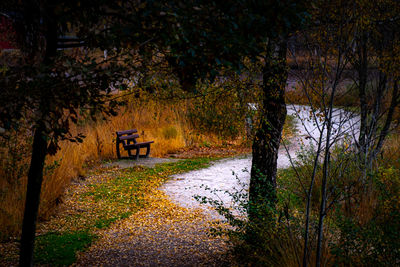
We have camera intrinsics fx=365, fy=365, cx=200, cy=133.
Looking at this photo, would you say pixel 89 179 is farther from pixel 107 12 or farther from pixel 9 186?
pixel 107 12

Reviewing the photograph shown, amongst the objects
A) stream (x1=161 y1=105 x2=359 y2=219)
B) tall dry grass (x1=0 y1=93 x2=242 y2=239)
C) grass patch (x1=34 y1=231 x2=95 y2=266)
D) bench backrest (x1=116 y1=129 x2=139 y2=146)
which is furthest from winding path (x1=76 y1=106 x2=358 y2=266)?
bench backrest (x1=116 y1=129 x2=139 y2=146)

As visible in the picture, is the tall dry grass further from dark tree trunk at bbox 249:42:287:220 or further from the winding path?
dark tree trunk at bbox 249:42:287:220

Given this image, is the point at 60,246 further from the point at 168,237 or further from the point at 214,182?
the point at 214,182

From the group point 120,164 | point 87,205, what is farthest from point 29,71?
point 120,164

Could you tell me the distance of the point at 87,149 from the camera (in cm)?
993

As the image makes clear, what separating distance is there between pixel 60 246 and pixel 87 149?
537cm

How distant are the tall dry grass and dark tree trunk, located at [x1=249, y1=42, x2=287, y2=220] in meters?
1.39

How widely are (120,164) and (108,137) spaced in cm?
131

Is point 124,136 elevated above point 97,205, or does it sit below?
above

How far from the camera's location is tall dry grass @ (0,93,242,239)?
17.7ft

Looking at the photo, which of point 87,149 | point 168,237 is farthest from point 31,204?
point 87,149

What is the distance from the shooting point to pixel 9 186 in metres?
5.73

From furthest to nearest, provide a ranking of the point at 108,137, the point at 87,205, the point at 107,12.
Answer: the point at 108,137 < the point at 87,205 < the point at 107,12

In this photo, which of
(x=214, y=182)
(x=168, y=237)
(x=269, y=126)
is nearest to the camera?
(x=269, y=126)
